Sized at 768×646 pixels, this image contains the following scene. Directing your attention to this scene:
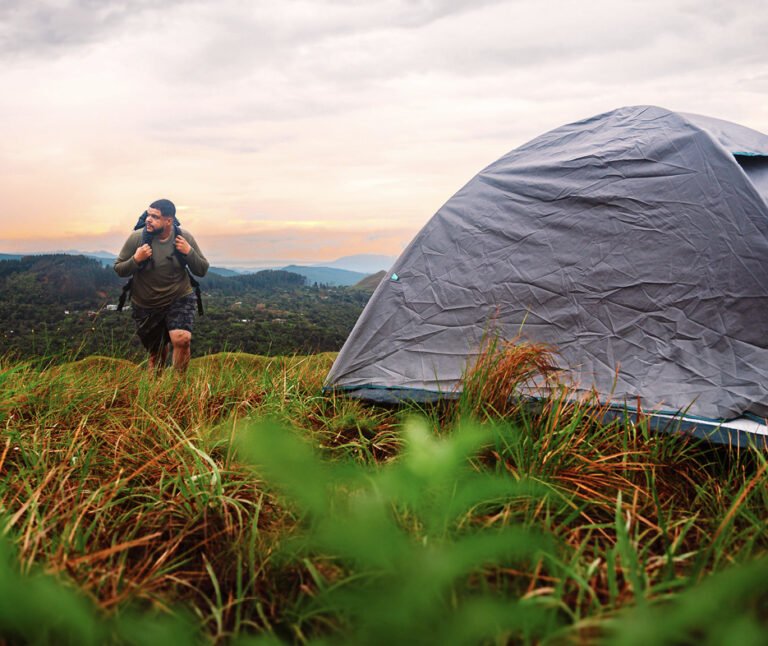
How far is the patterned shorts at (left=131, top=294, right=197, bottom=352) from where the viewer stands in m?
5.63

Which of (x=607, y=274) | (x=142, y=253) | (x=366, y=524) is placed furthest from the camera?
(x=142, y=253)

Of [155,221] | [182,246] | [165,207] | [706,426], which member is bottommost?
[706,426]

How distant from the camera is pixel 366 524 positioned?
1.00 m

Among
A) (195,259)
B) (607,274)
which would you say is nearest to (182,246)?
(195,259)

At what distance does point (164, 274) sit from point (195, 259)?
0.33 meters

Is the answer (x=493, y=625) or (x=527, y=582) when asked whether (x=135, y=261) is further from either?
(x=493, y=625)

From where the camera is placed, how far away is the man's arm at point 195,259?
5.64 m

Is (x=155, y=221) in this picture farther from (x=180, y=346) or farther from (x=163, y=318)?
(x=180, y=346)

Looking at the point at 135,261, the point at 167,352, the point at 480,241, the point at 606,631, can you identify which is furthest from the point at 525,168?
the point at 167,352

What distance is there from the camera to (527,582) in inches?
63.1

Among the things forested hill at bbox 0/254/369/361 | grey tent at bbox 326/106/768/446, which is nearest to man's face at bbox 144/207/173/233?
forested hill at bbox 0/254/369/361

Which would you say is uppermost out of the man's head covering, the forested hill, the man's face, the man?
the man's head covering

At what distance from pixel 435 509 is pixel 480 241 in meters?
2.70

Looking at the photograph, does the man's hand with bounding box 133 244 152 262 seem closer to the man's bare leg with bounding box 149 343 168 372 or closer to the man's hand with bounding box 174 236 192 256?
the man's hand with bounding box 174 236 192 256
